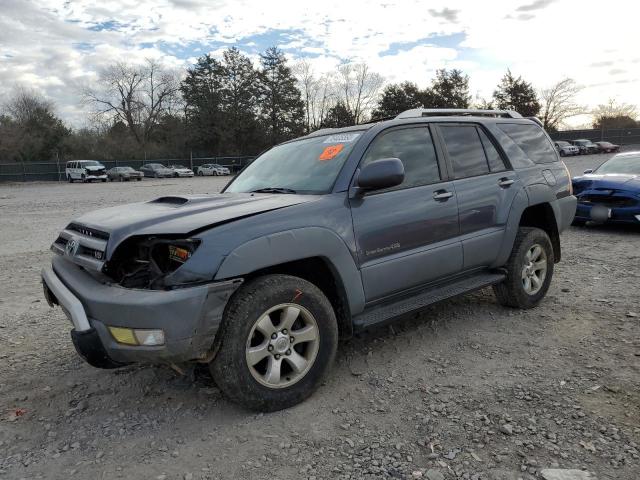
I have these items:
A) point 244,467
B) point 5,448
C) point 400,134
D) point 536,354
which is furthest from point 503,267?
point 5,448

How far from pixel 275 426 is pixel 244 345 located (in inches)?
20.9

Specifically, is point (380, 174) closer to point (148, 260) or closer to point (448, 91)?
point (148, 260)

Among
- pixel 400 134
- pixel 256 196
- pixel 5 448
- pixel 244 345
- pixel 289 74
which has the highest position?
pixel 289 74

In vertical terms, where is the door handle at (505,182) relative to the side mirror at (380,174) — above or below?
below

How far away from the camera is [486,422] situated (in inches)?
111

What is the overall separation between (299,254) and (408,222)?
980 mm

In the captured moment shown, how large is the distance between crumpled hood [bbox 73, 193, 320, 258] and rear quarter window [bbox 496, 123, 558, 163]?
101 inches

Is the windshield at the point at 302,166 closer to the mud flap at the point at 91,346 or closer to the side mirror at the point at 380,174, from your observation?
Answer: the side mirror at the point at 380,174

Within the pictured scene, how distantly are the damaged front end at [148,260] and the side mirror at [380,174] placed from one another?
3.90 ft

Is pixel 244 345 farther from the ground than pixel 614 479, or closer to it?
farther from the ground

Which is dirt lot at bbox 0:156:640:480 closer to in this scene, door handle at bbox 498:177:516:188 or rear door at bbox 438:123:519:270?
rear door at bbox 438:123:519:270

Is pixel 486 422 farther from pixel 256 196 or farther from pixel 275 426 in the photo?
pixel 256 196

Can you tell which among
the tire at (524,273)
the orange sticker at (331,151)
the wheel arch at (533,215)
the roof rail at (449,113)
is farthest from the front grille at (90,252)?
the tire at (524,273)

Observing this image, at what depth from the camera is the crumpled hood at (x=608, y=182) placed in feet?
27.2
